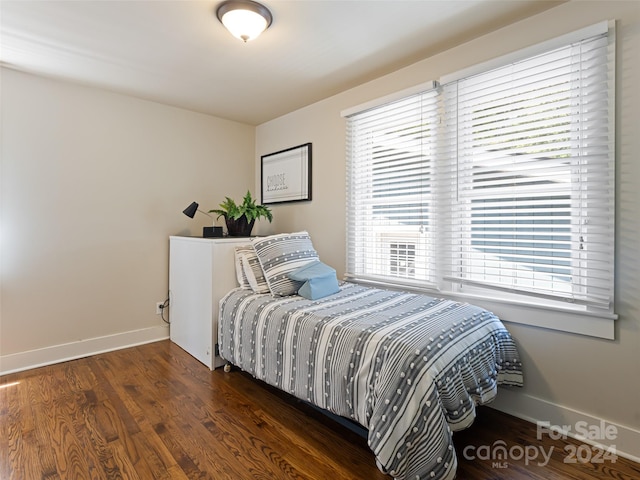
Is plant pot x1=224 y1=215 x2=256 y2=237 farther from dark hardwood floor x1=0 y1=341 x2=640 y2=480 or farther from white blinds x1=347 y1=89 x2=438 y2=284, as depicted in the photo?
dark hardwood floor x1=0 y1=341 x2=640 y2=480

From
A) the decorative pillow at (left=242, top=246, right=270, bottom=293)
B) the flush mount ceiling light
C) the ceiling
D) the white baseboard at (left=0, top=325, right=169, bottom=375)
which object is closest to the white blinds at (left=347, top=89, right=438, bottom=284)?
the ceiling

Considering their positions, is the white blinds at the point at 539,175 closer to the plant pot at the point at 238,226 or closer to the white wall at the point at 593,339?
the white wall at the point at 593,339

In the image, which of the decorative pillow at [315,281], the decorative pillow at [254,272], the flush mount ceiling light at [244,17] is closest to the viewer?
the flush mount ceiling light at [244,17]

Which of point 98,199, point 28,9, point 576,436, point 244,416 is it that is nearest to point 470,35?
point 576,436

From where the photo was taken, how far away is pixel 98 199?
9.47 feet

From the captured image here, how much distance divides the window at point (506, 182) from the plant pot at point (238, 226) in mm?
1186

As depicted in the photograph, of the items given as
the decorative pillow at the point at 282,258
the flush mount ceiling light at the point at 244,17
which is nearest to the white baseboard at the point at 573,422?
the decorative pillow at the point at 282,258

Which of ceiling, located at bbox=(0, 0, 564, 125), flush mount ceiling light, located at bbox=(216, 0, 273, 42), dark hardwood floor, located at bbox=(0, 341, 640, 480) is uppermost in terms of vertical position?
ceiling, located at bbox=(0, 0, 564, 125)

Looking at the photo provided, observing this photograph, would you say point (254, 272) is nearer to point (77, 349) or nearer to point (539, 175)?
point (77, 349)

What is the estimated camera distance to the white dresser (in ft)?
8.34

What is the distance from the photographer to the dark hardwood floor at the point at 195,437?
1.50 m

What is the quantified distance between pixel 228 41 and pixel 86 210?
6.28 ft

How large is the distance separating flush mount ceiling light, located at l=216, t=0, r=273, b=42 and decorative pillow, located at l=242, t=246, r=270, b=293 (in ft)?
4.88

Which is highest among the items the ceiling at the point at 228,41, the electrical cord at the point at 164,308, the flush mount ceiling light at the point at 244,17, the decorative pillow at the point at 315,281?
the ceiling at the point at 228,41
